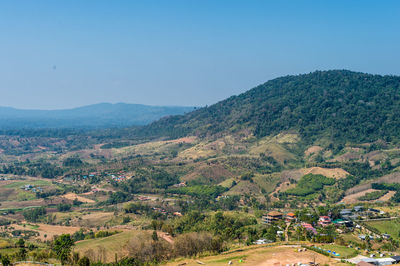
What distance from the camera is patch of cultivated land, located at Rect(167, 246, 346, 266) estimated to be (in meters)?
52.2

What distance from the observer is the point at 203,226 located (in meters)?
79.6

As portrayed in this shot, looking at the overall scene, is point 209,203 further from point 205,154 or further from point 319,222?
point 205,154

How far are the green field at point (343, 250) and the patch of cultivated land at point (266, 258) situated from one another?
4.37 m

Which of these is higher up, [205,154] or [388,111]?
[388,111]

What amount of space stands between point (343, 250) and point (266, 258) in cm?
1270

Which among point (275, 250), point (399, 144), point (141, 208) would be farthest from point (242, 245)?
point (399, 144)

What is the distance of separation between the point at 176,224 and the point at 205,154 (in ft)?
334

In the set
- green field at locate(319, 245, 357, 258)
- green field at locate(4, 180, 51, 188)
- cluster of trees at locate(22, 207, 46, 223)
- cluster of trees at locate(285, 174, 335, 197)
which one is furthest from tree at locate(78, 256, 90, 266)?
green field at locate(4, 180, 51, 188)

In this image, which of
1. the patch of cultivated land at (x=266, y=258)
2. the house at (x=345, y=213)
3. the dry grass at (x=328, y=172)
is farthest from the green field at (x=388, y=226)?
the dry grass at (x=328, y=172)

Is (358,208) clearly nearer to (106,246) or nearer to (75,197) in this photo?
(106,246)

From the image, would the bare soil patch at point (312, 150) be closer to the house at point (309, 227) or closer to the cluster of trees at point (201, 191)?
the cluster of trees at point (201, 191)

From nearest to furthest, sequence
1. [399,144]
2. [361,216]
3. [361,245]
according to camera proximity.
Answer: [361,245] → [361,216] → [399,144]

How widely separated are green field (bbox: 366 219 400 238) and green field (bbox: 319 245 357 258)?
18499mm

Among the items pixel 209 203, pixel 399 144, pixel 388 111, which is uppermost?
pixel 388 111
